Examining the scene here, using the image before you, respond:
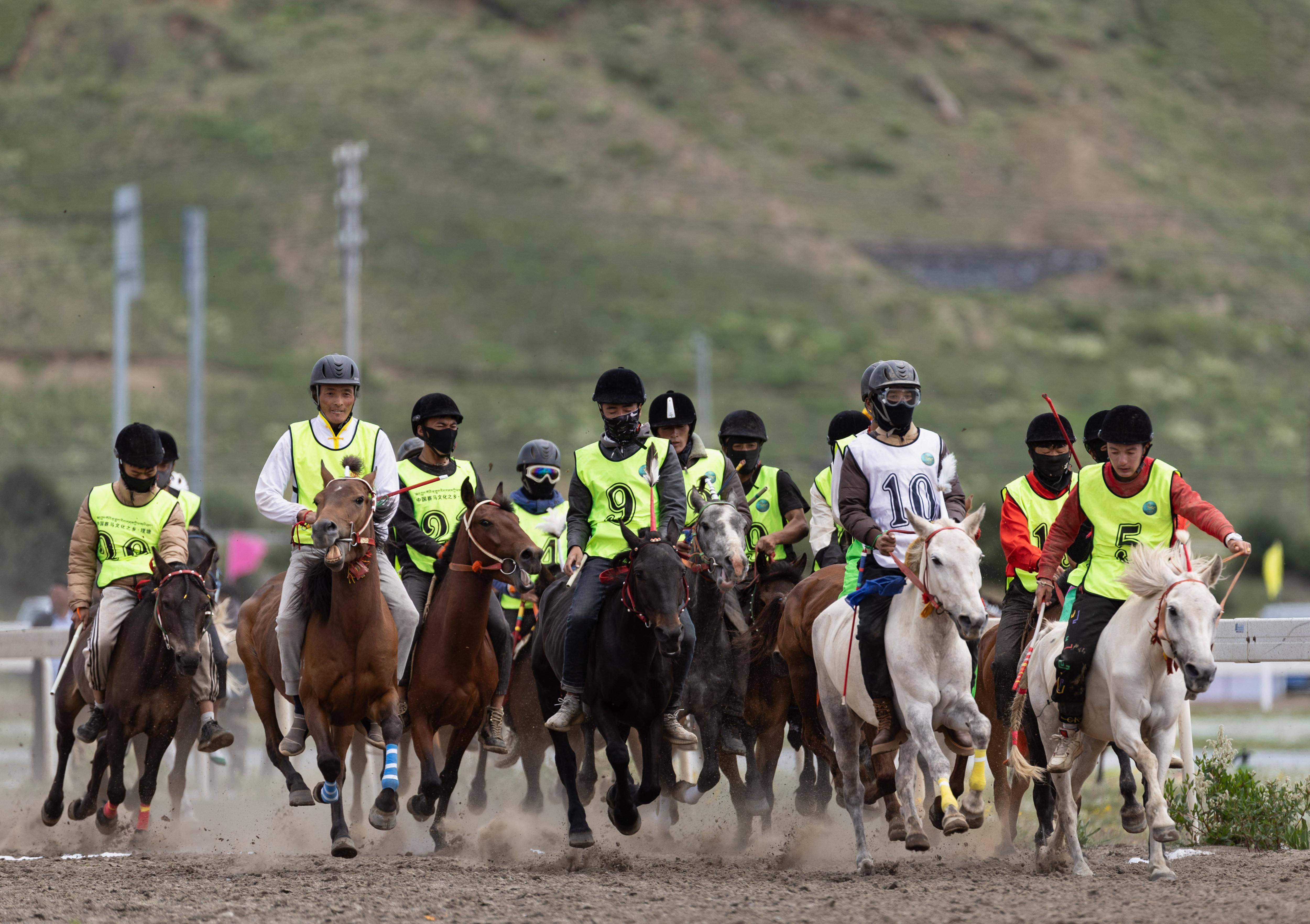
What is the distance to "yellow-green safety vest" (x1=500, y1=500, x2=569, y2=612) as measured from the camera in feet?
43.2

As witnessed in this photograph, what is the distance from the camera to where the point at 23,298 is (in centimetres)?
6925

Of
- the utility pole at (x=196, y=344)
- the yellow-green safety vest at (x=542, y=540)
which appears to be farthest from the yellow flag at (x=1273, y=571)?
the utility pole at (x=196, y=344)

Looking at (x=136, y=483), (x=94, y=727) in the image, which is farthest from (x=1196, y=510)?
(x=94, y=727)

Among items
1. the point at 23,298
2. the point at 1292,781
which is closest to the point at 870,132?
the point at 23,298

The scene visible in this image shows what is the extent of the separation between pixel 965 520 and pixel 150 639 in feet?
18.9

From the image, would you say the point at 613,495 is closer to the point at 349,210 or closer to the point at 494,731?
the point at 494,731

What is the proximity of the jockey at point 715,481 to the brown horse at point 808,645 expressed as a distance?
321mm

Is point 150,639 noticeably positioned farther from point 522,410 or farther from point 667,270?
point 667,270

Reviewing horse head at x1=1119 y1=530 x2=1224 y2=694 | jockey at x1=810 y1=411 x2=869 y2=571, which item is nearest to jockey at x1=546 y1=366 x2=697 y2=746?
jockey at x1=810 y1=411 x2=869 y2=571

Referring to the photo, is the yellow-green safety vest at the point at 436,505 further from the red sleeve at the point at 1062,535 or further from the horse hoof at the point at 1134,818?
the horse hoof at the point at 1134,818

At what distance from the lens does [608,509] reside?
10.8 meters

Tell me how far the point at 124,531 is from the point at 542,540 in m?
3.25

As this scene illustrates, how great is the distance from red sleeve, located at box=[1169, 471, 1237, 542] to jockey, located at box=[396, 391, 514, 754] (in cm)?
468

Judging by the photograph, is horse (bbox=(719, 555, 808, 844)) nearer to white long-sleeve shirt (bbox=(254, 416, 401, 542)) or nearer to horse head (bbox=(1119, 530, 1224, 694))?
white long-sleeve shirt (bbox=(254, 416, 401, 542))
